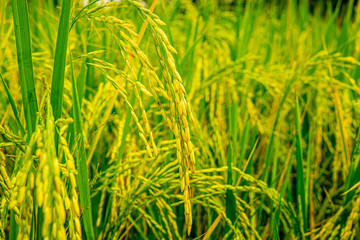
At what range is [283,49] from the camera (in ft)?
7.05

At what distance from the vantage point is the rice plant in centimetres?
51

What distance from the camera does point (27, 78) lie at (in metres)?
0.63

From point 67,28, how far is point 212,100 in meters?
0.83

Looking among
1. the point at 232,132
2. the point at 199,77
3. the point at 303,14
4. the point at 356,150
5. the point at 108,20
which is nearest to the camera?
the point at 108,20

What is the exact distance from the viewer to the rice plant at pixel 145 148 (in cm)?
51

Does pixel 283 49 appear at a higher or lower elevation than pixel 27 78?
higher

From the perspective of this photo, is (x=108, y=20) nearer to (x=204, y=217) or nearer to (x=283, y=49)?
(x=204, y=217)

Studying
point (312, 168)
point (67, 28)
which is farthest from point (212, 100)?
point (67, 28)

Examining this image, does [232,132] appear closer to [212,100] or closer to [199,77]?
[212,100]

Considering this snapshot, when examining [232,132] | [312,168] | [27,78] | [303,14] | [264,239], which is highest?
[303,14]

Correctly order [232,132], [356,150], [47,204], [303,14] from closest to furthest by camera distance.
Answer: [47,204] < [356,150] < [232,132] < [303,14]

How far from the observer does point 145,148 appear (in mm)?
988

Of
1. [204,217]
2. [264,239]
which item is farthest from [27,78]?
[264,239]

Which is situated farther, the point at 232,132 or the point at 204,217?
the point at 232,132
